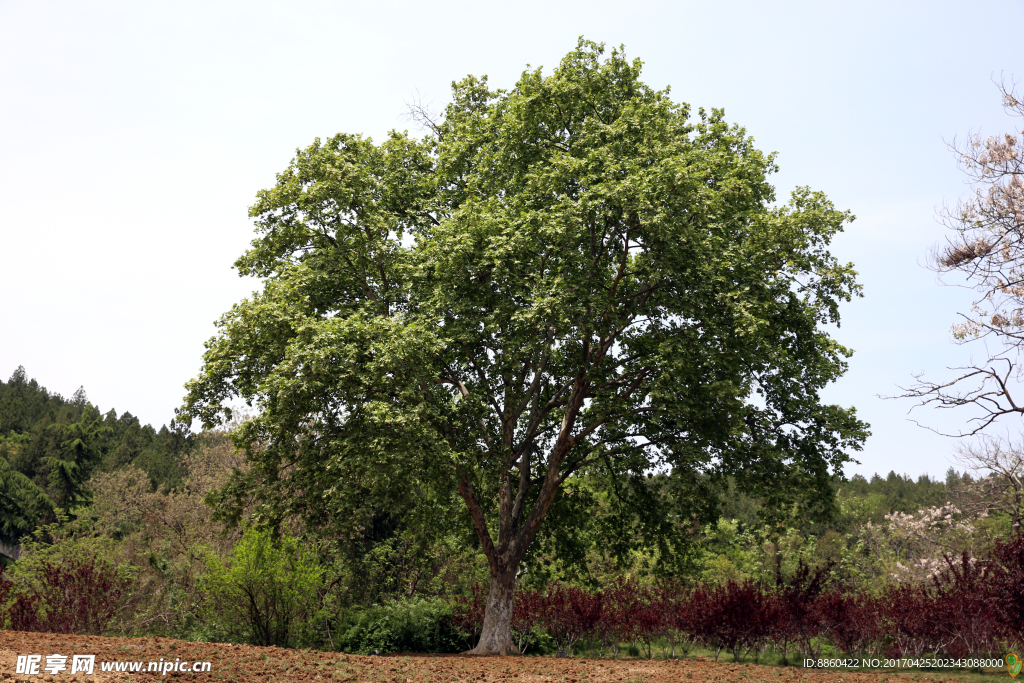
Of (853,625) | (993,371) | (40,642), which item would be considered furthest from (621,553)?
(40,642)

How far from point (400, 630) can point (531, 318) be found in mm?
9829

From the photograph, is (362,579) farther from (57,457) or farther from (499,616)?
(57,457)

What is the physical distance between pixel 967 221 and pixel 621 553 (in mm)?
11407

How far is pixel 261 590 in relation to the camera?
55.8 ft

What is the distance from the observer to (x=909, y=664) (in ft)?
52.9

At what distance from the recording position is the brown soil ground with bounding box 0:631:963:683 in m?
8.77

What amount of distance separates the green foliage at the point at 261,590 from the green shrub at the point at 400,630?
1.44m

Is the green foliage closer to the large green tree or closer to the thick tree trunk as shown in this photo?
the large green tree

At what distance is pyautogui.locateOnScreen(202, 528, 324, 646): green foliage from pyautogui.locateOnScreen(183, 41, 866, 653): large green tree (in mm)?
3045

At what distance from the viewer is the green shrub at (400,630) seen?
56.8ft

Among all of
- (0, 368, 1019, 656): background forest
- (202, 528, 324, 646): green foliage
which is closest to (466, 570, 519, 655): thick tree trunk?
(0, 368, 1019, 656): background forest

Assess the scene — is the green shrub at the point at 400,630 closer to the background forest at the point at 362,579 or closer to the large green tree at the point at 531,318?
the background forest at the point at 362,579
